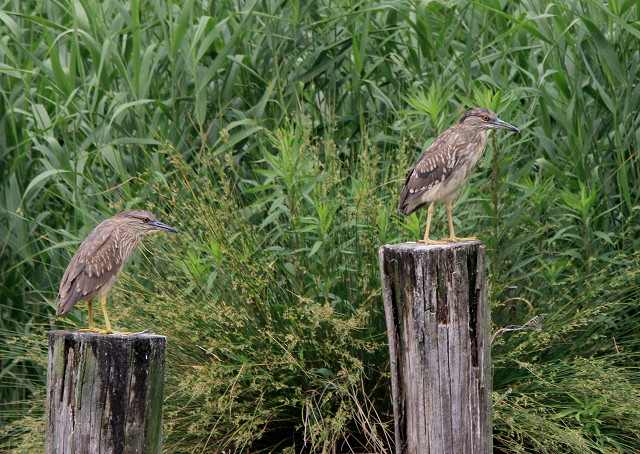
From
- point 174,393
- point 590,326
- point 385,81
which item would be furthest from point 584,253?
point 174,393

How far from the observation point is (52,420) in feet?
8.35

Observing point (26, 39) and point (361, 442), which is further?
point (26, 39)

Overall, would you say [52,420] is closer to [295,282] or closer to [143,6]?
[295,282]

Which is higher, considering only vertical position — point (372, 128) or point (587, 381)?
point (372, 128)

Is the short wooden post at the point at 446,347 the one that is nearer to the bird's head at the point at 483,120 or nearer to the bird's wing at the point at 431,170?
the bird's wing at the point at 431,170

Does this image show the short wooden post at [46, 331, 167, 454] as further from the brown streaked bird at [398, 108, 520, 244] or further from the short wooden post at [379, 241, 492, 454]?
the brown streaked bird at [398, 108, 520, 244]

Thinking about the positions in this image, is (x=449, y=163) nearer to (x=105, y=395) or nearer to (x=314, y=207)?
(x=314, y=207)

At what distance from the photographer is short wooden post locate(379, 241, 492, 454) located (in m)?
2.63

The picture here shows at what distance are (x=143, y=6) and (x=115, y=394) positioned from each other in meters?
3.27

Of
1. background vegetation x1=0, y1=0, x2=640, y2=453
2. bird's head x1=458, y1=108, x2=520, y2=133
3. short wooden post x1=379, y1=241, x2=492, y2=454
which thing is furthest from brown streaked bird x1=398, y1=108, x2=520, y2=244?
short wooden post x1=379, y1=241, x2=492, y2=454

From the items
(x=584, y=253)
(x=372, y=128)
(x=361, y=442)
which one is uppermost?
(x=372, y=128)

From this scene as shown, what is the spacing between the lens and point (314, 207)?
398 cm

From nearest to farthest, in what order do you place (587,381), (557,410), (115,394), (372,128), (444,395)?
(115,394)
(444,395)
(587,381)
(557,410)
(372,128)

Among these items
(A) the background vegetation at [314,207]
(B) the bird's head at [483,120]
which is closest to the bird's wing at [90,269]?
(A) the background vegetation at [314,207]
